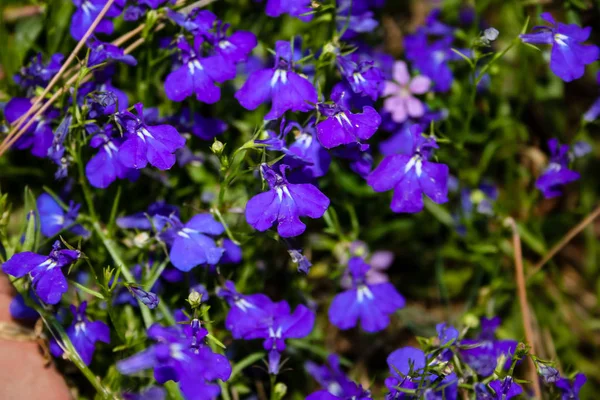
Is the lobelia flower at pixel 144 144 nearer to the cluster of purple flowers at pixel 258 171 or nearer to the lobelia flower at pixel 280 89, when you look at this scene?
the cluster of purple flowers at pixel 258 171

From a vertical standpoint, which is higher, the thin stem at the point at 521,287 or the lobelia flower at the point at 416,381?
the lobelia flower at the point at 416,381

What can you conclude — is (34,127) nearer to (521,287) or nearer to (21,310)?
(21,310)

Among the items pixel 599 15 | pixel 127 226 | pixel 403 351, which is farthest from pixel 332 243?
pixel 599 15

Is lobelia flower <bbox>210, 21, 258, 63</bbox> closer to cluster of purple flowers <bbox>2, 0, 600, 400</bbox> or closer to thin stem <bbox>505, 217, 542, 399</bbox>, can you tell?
cluster of purple flowers <bbox>2, 0, 600, 400</bbox>

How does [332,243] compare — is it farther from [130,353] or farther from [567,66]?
[567,66]

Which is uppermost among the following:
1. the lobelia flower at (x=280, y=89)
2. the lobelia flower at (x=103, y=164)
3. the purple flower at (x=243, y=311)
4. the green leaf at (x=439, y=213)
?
the lobelia flower at (x=280, y=89)

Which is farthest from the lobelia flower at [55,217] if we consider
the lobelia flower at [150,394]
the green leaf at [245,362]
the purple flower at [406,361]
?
the purple flower at [406,361]
